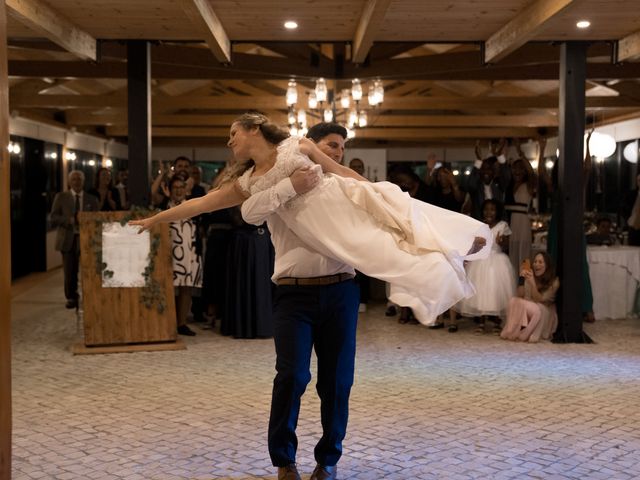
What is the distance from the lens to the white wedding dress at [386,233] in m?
3.11

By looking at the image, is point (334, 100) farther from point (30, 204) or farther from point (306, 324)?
point (306, 324)

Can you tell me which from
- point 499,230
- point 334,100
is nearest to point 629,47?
point 499,230

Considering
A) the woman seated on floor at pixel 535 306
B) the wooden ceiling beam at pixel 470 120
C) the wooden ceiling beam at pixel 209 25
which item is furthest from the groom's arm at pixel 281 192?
the wooden ceiling beam at pixel 470 120

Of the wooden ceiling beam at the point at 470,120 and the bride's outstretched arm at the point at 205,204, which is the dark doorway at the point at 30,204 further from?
the bride's outstretched arm at the point at 205,204

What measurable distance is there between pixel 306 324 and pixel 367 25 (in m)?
3.35

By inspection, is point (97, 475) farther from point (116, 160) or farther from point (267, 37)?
point (116, 160)

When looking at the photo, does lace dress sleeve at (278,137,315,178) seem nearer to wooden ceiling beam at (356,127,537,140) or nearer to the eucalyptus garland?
the eucalyptus garland

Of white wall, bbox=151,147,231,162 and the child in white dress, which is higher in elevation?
white wall, bbox=151,147,231,162

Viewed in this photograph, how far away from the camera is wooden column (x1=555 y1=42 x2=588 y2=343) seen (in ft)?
23.4

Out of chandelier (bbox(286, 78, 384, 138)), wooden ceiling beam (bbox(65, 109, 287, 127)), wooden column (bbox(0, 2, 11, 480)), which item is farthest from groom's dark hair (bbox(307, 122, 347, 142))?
wooden ceiling beam (bbox(65, 109, 287, 127))

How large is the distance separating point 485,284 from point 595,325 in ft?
4.46

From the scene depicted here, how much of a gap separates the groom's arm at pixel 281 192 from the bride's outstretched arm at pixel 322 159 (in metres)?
0.10

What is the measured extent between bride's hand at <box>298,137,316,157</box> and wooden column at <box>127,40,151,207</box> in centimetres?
417

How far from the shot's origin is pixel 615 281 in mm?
8555
